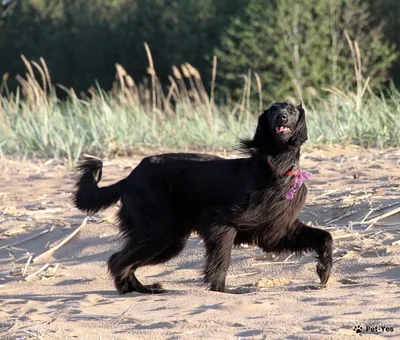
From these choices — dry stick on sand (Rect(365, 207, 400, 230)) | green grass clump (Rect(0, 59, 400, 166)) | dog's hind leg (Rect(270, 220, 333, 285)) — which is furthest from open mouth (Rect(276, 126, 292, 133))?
green grass clump (Rect(0, 59, 400, 166))

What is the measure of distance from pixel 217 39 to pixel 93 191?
31604 mm

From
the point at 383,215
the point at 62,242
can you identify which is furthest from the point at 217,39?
the point at 383,215

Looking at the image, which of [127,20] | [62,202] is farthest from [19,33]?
[62,202]

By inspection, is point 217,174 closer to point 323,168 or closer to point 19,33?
point 323,168

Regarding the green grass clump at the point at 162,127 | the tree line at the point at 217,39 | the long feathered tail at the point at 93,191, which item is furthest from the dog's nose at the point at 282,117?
the tree line at the point at 217,39

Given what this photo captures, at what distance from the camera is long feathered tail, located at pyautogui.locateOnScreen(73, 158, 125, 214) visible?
625 centimetres

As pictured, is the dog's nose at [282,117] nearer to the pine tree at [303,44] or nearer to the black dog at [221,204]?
the black dog at [221,204]

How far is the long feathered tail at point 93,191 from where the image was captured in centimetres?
625

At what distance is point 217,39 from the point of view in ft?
123

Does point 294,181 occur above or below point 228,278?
above

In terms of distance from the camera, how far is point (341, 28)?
113ft

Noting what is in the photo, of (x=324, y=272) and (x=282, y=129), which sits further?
(x=324, y=272)

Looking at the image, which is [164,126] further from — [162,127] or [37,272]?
[37,272]

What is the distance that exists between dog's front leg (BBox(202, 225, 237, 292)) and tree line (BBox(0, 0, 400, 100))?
70.6 ft
